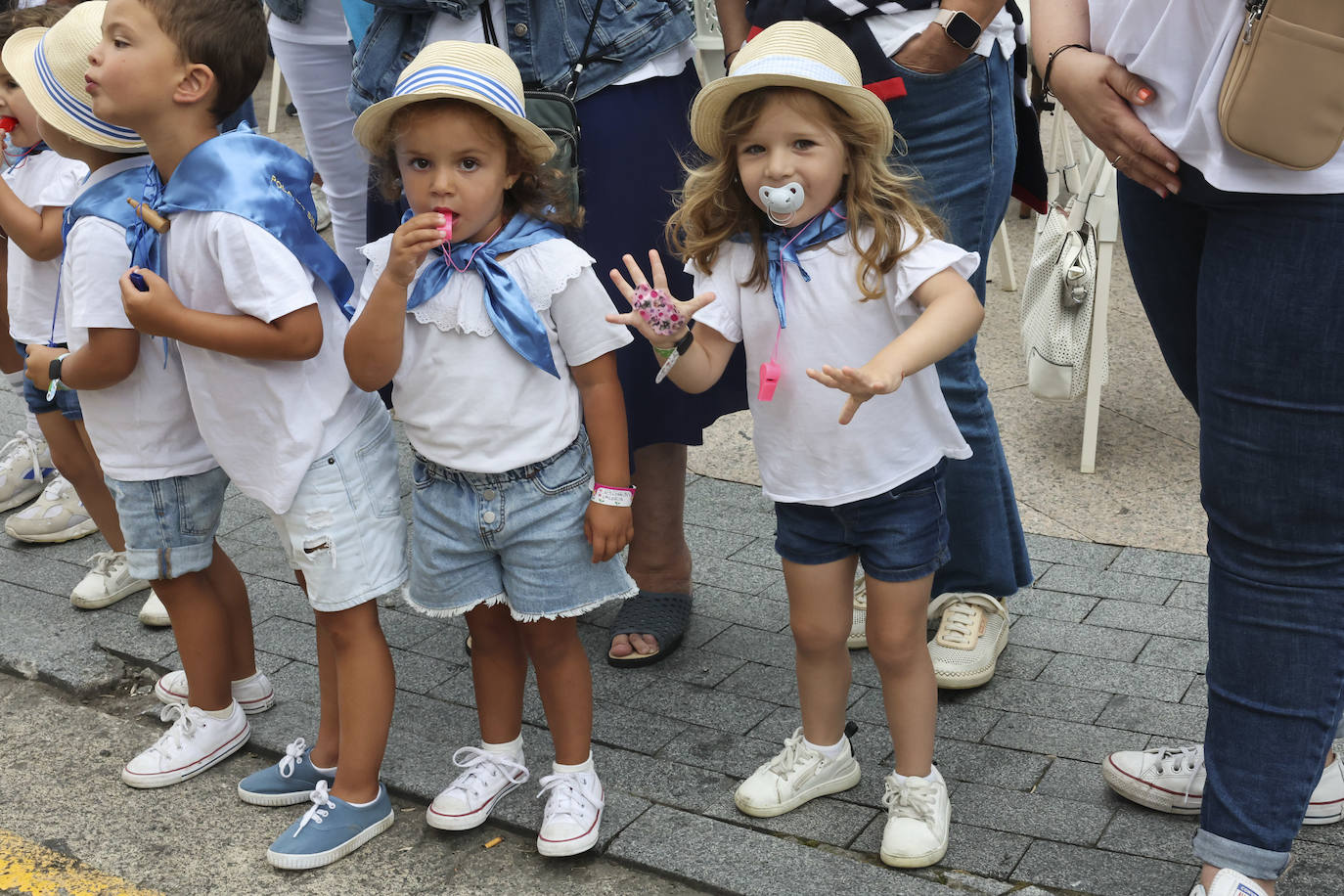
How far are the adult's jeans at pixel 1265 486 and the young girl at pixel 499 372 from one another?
104 centimetres

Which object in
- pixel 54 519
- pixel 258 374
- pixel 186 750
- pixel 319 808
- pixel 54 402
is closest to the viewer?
pixel 258 374

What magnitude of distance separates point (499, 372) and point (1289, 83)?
1.40m

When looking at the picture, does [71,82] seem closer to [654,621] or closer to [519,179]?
[519,179]

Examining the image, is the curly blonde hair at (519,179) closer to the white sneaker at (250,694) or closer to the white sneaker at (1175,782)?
the white sneaker at (250,694)

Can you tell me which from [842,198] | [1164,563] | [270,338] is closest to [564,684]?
[270,338]

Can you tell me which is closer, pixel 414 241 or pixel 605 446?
pixel 414 241

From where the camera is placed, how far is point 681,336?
7.73 ft

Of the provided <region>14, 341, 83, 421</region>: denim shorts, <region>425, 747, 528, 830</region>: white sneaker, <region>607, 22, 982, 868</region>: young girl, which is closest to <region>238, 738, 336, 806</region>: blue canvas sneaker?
<region>425, 747, 528, 830</region>: white sneaker

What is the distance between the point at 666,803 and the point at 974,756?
2.14ft

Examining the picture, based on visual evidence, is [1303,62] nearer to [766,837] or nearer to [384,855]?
[766,837]

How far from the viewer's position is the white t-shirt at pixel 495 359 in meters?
2.57

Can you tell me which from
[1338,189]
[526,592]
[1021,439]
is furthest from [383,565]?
[1021,439]

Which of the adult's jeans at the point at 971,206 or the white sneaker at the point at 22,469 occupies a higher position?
the adult's jeans at the point at 971,206

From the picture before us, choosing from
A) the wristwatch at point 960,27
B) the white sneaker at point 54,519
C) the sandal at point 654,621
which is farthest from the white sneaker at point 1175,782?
the white sneaker at point 54,519
